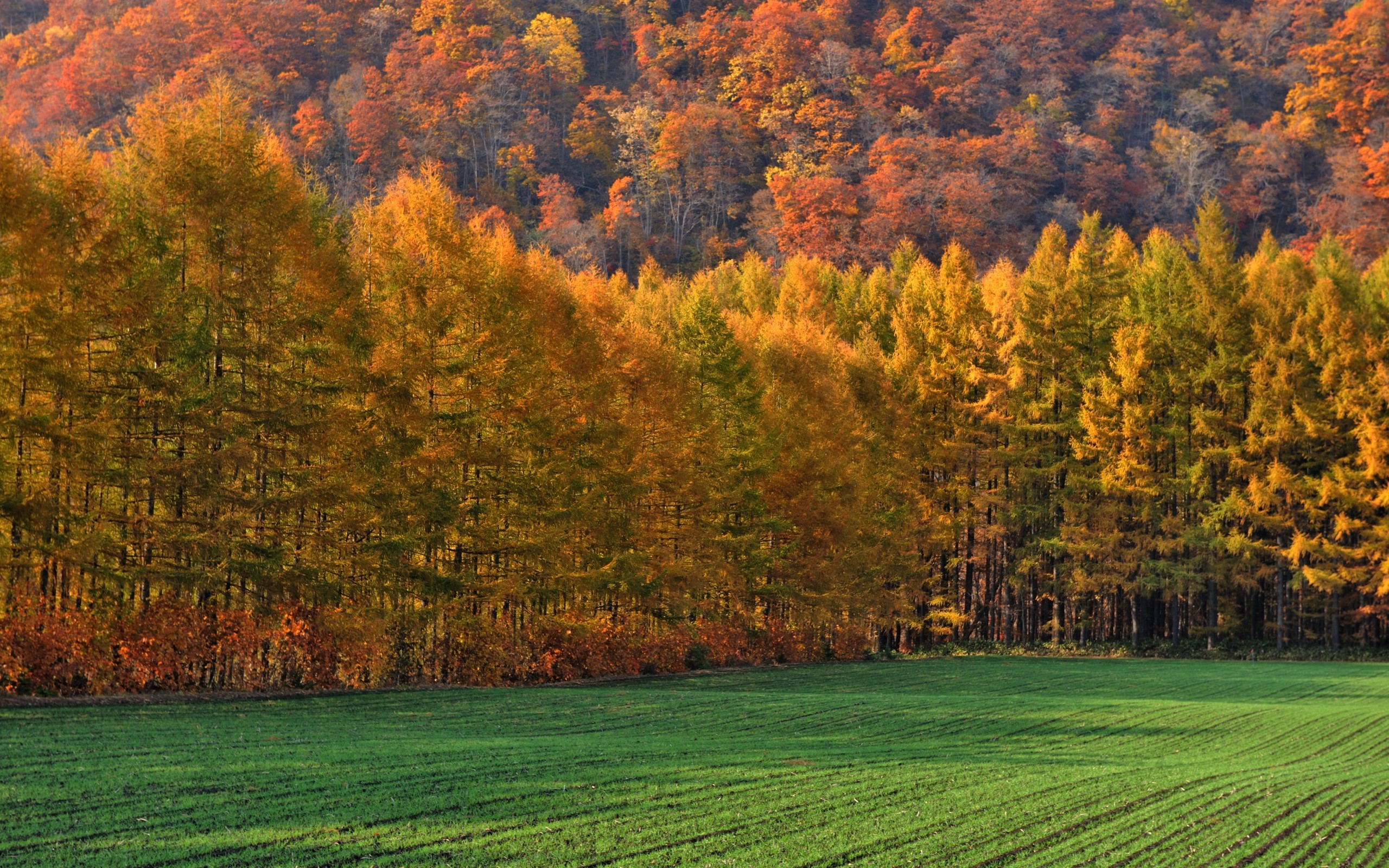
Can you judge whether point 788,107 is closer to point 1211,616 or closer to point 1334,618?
point 1211,616

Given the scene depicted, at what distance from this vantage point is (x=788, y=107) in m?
98.0

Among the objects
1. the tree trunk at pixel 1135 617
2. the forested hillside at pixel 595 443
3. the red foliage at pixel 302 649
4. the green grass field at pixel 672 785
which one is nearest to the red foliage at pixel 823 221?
the forested hillside at pixel 595 443

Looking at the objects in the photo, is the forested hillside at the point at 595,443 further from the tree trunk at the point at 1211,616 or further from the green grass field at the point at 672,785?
the green grass field at the point at 672,785

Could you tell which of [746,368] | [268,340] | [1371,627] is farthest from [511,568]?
[1371,627]

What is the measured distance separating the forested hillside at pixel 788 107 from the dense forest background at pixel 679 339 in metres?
0.44

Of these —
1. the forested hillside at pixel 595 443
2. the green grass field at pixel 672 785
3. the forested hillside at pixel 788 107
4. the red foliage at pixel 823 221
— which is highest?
the forested hillside at pixel 788 107

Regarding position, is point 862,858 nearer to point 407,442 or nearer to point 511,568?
point 407,442

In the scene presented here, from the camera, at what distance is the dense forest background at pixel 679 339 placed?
918 inches

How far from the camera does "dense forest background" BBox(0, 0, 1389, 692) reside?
76.5 ft

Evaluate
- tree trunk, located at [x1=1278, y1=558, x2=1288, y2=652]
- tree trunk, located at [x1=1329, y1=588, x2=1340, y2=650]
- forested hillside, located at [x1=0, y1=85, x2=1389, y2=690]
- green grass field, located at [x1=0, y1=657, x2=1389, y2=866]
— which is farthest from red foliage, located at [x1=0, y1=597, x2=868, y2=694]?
tree trunk, located at [x1=1329, y1=588, x2=1340, y2=650]

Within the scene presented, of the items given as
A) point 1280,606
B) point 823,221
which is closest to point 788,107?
point 823,221

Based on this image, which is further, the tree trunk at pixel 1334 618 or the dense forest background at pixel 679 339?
the tree trunk at pixel 1334 618

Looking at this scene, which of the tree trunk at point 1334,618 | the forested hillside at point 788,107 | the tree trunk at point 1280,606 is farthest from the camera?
the forested hillside at point 788,107

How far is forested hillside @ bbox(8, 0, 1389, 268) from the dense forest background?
0.44 metres
